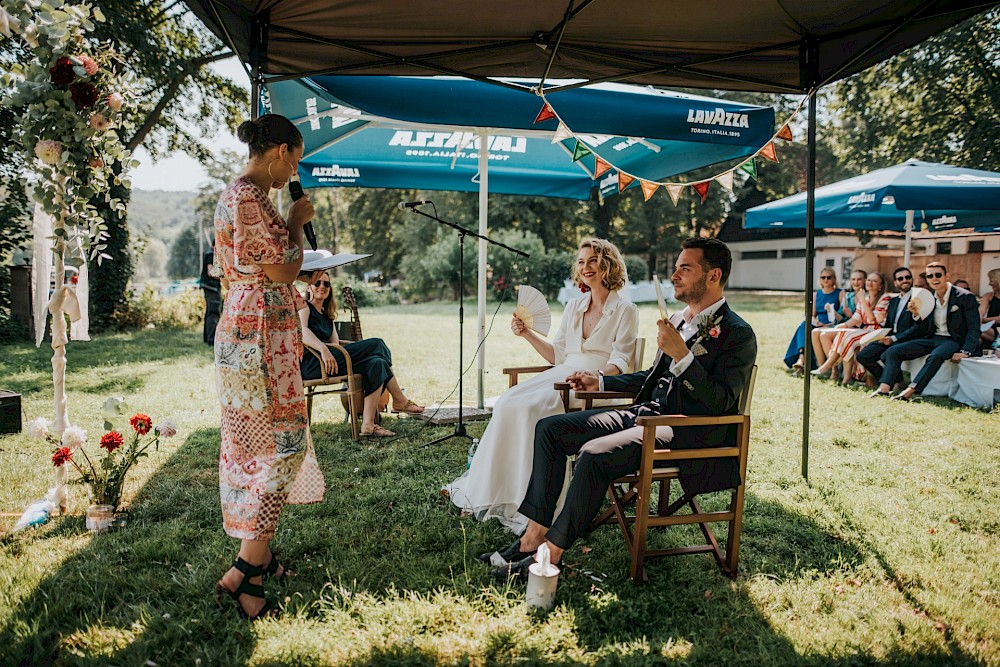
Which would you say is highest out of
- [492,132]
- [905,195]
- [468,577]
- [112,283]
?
[492,132]

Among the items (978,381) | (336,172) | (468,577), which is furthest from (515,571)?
(978,381)

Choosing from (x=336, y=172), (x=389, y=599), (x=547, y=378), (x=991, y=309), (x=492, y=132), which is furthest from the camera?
(x=991, y=309)

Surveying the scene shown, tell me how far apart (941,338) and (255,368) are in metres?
7.56

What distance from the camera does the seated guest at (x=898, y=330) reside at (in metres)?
7.31

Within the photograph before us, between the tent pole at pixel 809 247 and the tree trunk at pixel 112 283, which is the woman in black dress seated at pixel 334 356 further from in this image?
the tree trunk at pixel 112 283

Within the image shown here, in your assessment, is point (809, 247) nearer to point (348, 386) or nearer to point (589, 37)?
point (589, 37)

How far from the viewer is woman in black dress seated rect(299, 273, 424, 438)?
5234 millimetres

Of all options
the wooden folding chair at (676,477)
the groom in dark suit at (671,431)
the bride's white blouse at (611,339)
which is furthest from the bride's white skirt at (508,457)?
the wooden folding chair at (676,477)

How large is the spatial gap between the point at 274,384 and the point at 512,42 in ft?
7.69

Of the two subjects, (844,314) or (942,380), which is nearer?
→ (942,380)

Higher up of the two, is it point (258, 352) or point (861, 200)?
point (861, 200)

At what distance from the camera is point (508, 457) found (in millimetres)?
3648

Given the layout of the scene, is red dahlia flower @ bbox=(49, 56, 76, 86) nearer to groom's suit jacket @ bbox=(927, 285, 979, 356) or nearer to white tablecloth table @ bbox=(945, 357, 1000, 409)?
white tablecloth table @ bbox=(945, 357, 1000, 409)

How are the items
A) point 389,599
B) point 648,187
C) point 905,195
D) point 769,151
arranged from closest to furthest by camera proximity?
1. point 389,599
2. point 769,151
3. point 648,187
4. point 905,195
